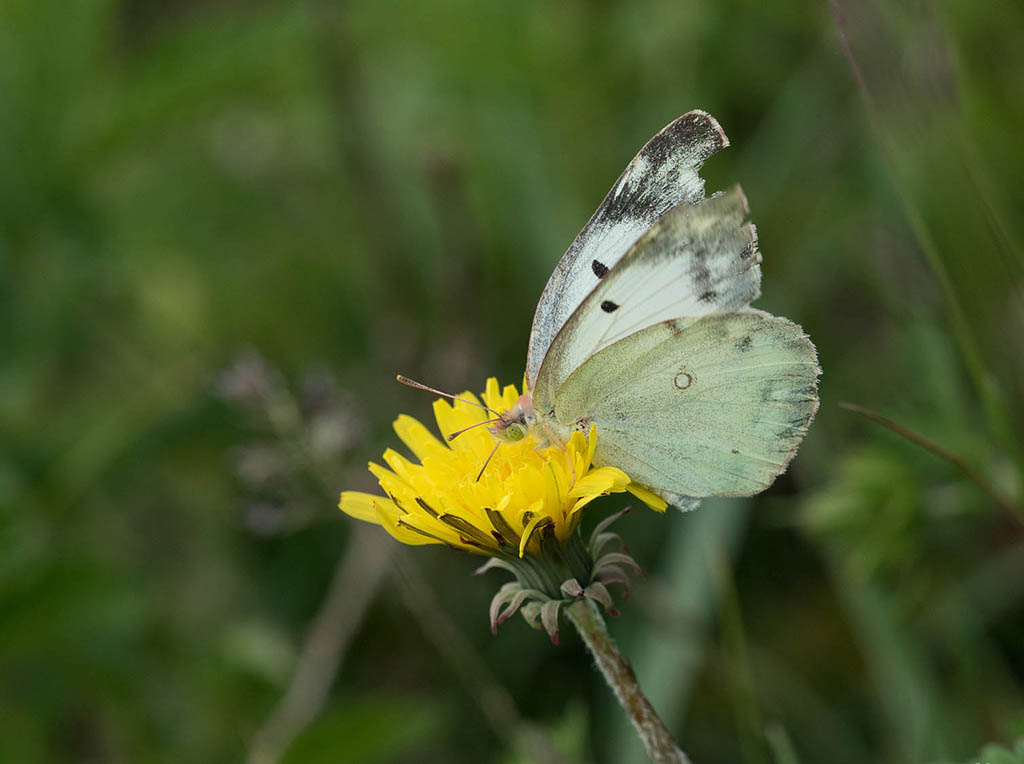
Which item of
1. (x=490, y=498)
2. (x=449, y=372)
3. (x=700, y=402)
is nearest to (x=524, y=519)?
(x=490, y=498)

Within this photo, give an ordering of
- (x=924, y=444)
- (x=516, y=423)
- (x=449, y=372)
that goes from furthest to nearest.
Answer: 1. (x=449, y=372)
2. (x=516, y=423)
3. (x=924, y=444)

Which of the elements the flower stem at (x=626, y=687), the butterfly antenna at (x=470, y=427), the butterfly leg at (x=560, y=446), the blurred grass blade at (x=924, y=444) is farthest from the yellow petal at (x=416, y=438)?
the blurred grass blade at (x=924, y=444)

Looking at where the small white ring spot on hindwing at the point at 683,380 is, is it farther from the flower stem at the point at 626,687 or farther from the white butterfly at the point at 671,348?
the flower stem at the point at 626,687

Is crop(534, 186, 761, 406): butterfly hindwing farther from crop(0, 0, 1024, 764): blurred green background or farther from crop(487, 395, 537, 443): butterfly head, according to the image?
crop(0, 0, 1024, 764): blurred green background

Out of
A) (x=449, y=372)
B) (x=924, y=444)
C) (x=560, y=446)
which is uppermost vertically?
(x=560, y=446)

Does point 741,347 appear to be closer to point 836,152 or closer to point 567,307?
point 567,307

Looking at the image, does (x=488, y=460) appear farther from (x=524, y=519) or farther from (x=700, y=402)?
(x=700, y=402)

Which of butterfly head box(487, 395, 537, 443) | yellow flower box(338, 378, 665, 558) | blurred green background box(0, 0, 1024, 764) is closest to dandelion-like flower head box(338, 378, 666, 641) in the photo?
yellow flower box(338, 378, 665, 558)
